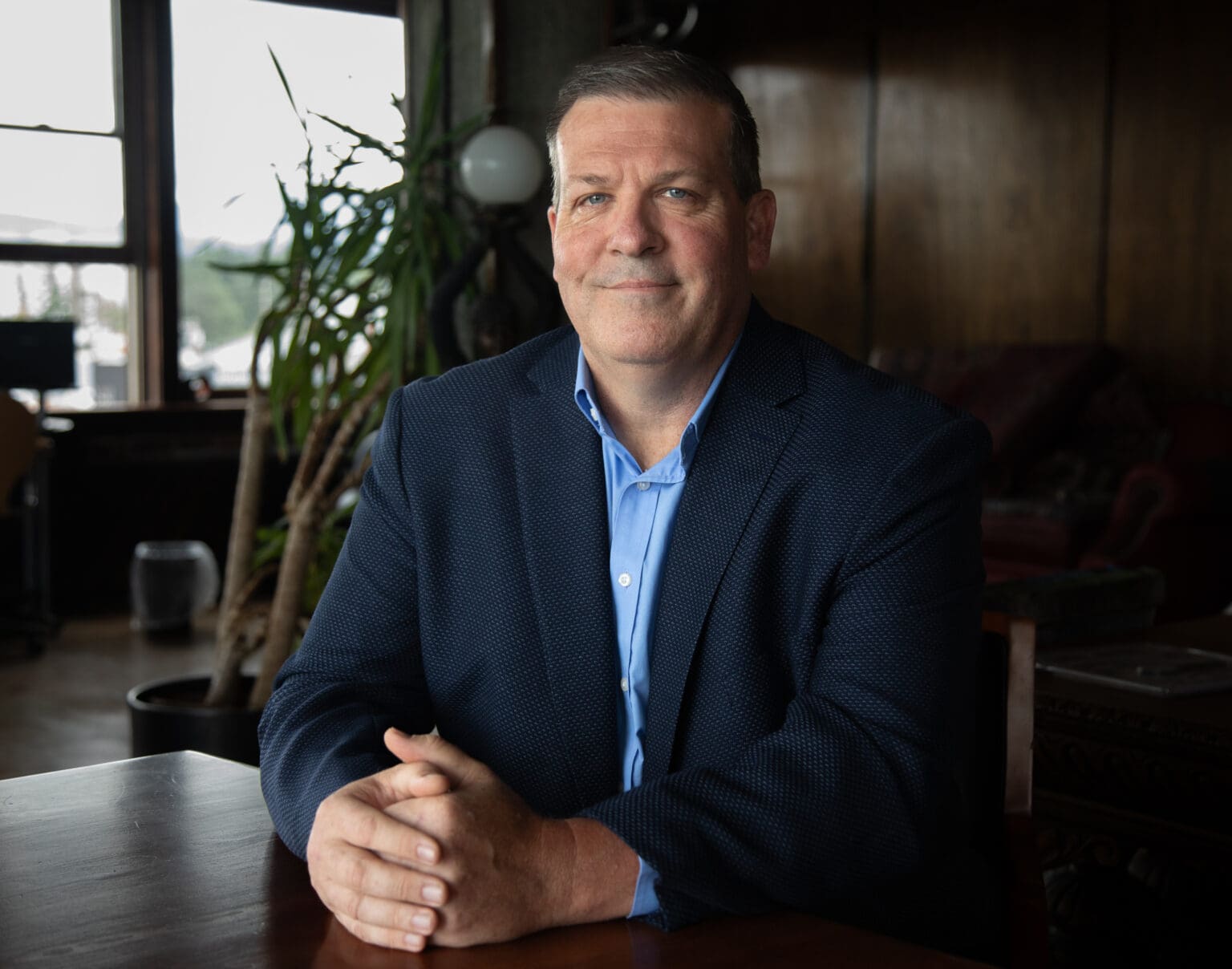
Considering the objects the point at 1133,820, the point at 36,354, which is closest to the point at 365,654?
the point at 1133,820

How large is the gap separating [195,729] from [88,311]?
4.75 meters

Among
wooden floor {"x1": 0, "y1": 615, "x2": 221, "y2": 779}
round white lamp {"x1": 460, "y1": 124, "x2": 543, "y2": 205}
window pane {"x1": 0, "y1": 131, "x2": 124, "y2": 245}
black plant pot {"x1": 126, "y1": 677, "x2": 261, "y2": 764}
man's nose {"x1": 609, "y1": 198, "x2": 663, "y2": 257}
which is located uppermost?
window pane {"x1": 0, "y1": 131, "x2": 124, "y2": 245}

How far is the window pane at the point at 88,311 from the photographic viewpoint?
7281 millimetres

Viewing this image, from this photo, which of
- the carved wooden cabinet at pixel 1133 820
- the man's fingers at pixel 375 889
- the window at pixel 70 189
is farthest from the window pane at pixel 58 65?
the man's fingers at pixel 375 889

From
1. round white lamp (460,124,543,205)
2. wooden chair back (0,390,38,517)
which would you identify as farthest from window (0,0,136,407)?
round white lamp (460,124,543,205)

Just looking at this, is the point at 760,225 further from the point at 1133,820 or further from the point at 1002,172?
the point at 1002,172

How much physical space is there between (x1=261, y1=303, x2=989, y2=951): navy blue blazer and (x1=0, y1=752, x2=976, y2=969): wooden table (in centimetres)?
A: 7

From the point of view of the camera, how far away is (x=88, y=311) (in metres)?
7.55

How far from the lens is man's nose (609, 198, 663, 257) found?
1.48m

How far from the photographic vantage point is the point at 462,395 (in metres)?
1.61

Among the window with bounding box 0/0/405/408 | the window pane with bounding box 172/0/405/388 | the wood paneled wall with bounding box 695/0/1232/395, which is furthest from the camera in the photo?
the window pane with bounding box 172/0/405/388

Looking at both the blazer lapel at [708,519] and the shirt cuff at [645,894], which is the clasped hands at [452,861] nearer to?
the shirt cuff at [645,894]

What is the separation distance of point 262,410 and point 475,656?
2.28 m

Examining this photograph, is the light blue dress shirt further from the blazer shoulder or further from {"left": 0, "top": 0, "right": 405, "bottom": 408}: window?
{"left": 0, "top": 0, "right": 405, "bottom": 408}: window
